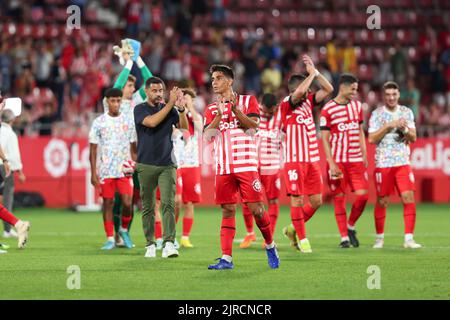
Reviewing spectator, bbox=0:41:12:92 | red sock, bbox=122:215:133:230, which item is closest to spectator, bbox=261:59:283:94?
spectator, bbox=0:41:12:92

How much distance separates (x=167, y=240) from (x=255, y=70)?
1572cm

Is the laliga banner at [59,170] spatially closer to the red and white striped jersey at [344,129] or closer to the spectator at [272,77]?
the spectator at [272,77]

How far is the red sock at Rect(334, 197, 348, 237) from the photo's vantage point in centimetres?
1442

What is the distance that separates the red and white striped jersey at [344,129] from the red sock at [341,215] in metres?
0.60

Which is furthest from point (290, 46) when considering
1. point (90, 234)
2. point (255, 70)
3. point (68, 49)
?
point (90, 234)

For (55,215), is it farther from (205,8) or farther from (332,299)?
(332,299)

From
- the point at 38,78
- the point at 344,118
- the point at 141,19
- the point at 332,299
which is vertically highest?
the point at 141,19

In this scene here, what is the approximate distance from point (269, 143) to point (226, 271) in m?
4.16

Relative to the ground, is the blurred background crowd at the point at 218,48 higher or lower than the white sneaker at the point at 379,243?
higher

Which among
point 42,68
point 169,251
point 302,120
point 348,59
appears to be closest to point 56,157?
point 42,68

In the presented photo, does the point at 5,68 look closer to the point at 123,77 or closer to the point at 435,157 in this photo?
the point at 435,157

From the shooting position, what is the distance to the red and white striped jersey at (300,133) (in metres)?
13.8

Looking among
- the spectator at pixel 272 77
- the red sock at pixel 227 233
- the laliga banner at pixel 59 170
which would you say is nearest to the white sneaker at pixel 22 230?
the red sock at pixel 227 233
